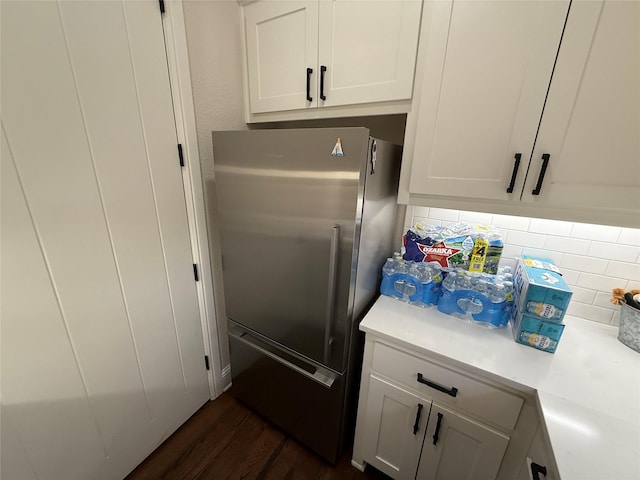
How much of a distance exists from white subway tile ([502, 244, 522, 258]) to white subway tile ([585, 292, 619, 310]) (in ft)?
1.07

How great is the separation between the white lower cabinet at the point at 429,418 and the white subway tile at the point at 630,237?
31.1 inches

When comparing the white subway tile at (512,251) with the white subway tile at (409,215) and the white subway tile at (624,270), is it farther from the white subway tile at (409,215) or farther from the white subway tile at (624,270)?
the white subway tile at (409,215)

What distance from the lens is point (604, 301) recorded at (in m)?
1.11

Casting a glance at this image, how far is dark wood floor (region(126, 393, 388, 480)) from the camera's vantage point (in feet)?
4.30

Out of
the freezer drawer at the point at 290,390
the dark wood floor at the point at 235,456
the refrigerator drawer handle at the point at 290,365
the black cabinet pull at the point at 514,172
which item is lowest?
the dark wood floor at the point at 235,456

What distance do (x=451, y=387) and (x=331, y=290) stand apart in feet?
1.83

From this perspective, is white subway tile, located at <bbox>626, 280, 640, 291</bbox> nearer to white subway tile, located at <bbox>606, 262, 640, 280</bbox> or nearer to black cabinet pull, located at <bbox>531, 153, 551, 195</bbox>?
white subway tile, located at <bbox>606, 262, 640, 280</bbox>

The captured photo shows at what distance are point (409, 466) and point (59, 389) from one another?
1.45m

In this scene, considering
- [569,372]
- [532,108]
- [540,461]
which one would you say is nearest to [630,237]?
[569,372]

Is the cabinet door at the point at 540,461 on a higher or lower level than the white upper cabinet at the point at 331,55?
lower

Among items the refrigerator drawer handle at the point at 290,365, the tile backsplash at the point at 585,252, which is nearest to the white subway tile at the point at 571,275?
the tile backsplash at the point at 585,252

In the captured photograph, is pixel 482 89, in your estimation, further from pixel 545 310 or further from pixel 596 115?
pixel 545 310

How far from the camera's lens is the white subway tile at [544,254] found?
1.16 meters

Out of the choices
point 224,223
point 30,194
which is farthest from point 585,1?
point 30,194
